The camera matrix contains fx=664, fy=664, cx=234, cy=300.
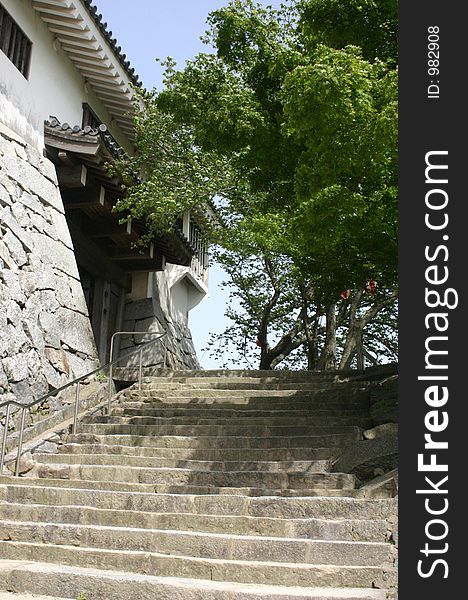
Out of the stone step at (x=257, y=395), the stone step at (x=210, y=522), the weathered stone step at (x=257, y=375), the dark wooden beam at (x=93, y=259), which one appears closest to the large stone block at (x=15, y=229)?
the dark wooden beam at (x=93, y=259)

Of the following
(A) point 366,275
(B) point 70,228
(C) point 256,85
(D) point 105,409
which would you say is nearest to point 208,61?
(C) point 256,85

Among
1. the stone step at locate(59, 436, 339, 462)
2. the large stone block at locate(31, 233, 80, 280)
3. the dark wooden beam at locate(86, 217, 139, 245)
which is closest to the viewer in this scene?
the stone step at locate(59, 436, 339, 462)

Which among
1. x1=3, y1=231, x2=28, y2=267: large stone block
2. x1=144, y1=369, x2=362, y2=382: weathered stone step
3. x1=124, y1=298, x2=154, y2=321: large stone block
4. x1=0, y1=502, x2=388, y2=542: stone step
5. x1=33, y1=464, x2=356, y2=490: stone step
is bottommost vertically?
x1=0, y1=502, x2=388, y2=542: stone step

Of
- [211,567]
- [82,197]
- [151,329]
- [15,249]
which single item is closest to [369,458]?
[211,567]

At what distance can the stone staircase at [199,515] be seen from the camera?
514 cm

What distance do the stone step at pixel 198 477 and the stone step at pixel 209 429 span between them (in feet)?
5.11

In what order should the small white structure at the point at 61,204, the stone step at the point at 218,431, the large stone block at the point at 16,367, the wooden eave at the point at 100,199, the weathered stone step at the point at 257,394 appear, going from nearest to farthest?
the stone step at the point at 218,431 → the large stone block at the point at 16,367 → the small white structure at the point at 61,204 → the weathered stone step at the point at 257,394 → the wooden eave at the point at 100,199

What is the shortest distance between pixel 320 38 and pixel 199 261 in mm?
13301

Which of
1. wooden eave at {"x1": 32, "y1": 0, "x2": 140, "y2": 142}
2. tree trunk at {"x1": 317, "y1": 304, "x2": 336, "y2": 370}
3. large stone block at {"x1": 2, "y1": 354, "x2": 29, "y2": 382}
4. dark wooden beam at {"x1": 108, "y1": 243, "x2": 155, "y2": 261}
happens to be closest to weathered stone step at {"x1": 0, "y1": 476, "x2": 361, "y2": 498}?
large stone block at {"x1": 2, "y1": 354, "x2": 29, "y2": 382}

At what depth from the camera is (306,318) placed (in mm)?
19125

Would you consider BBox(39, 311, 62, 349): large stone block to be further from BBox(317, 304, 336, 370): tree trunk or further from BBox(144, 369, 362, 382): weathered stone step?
BBox(317, 304, 336, 370): tree trunk

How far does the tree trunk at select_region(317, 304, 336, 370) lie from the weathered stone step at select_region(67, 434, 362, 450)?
9.04m

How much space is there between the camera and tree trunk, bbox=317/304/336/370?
17.7 m

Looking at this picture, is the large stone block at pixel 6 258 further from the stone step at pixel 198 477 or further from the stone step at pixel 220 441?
the stone step at pixel 198 477
